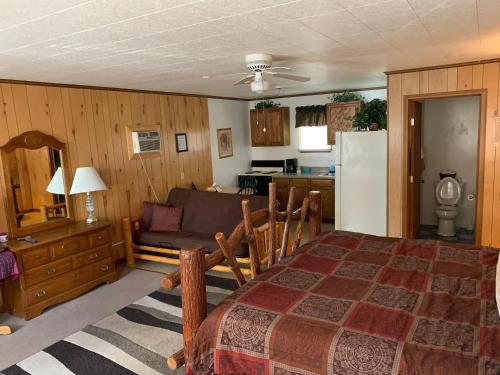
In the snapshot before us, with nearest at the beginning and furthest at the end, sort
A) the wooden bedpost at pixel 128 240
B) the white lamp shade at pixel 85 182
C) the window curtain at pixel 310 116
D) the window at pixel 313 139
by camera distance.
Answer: the white lamp shade at pixel 85 182
the wooden bedpost at pixel 128 240
the window curtain at pixel 310 116
the window at pixel 313 139

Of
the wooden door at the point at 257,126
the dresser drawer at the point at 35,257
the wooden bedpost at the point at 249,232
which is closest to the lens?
the wooden bedpost at the point at 249,232

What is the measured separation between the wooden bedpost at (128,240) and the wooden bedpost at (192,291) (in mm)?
3083

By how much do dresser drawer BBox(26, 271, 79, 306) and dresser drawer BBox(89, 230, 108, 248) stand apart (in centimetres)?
35

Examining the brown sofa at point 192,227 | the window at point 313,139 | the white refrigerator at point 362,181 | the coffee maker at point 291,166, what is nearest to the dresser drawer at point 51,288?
the brown sofa at point 192,227

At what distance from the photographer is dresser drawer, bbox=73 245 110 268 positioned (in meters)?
3.96

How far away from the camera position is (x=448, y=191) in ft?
18.0

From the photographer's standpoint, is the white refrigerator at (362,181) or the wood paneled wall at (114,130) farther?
the white refrigerator at (362,181)

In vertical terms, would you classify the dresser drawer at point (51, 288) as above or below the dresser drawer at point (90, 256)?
below

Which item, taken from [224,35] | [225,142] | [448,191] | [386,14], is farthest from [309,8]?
[225,142]

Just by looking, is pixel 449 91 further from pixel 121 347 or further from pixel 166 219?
pixel 121 347

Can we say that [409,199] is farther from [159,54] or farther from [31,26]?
[31,26]

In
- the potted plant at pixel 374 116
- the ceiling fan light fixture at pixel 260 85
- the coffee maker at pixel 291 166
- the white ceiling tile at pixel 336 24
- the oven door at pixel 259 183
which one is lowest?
the oven door at pixel 259 183

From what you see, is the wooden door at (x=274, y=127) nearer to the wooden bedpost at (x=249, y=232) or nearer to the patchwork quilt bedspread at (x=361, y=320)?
the wooden bedpost at (x=249, y=232)

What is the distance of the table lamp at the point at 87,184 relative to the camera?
13.4ft
